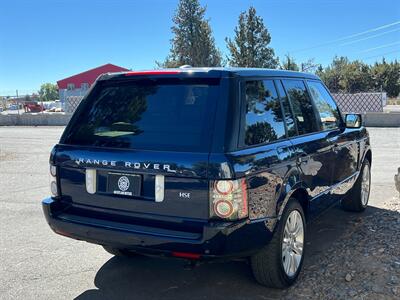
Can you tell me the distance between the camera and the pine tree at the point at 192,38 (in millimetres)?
53344

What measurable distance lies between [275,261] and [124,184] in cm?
139

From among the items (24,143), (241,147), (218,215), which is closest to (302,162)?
(241,147)

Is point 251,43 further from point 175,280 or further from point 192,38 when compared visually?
point 175,280

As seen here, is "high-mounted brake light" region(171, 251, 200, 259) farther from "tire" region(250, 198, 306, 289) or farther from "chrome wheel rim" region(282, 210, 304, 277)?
"chrome wheel rim" region(282, 210, 304, 277)

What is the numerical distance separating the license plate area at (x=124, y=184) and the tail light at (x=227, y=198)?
0.63 metres

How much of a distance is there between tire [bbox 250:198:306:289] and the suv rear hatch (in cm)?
73

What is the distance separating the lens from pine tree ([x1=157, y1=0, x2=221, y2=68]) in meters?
53.3

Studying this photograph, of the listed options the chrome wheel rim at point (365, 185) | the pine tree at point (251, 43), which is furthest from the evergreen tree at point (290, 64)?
the chrome wheel rim at point (365, 185)

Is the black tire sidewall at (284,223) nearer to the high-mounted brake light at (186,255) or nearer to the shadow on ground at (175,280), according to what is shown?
the shadow on ground at (175,280)

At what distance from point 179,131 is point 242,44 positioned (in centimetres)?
4541

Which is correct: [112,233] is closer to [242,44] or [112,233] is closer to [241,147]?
[241,147]

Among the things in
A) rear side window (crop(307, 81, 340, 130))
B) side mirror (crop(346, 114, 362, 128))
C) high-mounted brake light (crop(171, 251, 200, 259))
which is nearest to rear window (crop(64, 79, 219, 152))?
high-mounted brake light (crop(171, 251, 200, 259))

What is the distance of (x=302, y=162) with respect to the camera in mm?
4109

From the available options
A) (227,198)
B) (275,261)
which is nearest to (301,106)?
(275,261)
